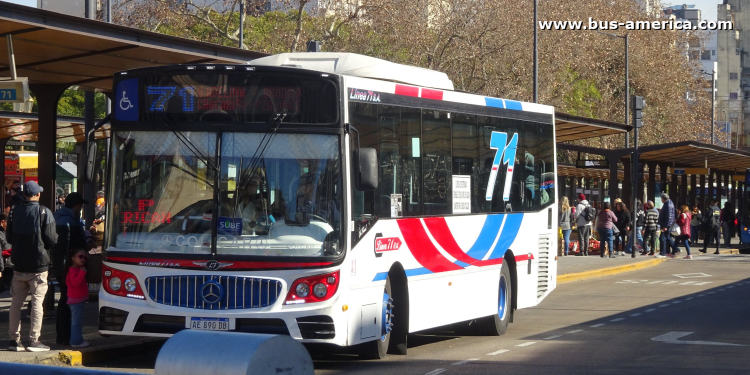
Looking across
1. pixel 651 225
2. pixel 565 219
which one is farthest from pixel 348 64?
pixel 651 225

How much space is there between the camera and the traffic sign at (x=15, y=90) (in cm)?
1195

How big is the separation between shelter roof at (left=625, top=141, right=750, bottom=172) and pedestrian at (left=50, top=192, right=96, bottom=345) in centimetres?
2314

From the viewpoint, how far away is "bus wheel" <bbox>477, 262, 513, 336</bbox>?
13.3 metres

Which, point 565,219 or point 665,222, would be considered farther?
point 665,222

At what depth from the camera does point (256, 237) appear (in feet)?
30.7

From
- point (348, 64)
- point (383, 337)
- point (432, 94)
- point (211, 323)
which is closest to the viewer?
point (211, 323)

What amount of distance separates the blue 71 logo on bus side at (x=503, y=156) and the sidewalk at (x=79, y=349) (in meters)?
4.37

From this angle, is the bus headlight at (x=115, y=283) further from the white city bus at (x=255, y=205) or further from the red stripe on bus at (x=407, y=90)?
the red stripe on bus at (x=407, y=90)

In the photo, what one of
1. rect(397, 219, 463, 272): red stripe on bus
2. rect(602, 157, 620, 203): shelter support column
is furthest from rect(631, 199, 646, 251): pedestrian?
rect(397, 219, 463, 272): red stripe on bus

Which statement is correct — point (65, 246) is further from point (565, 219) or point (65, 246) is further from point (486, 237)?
point (565, 219)

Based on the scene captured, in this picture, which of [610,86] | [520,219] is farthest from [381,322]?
[610,86]

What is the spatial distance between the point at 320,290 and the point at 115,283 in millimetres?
1898

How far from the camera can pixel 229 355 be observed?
3822 mm

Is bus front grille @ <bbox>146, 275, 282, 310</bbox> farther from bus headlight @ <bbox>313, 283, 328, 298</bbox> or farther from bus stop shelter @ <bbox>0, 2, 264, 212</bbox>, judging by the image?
bus stop shelter @ <bbox>0, 2, 264, 212</bbox>
